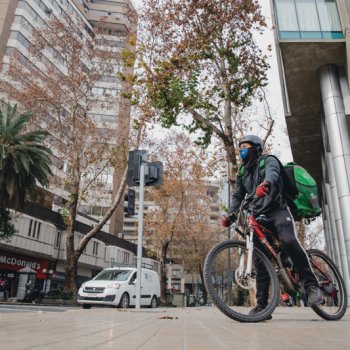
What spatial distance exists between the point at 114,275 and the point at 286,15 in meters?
14.1

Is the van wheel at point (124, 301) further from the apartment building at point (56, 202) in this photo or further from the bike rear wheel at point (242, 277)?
the apartment building at point (56, 202)

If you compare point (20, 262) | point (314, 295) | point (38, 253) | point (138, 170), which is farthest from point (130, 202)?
point (20, 262)

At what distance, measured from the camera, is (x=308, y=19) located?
687 inches

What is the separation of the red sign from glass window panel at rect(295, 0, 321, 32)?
89.7 ft

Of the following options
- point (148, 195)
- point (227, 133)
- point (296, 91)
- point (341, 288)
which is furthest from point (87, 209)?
point (341, 288)

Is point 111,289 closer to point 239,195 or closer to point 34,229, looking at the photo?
point 239,195

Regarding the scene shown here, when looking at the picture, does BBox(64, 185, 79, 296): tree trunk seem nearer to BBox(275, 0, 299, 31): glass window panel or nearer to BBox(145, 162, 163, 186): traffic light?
BBox(275, 0, 299, 31): glass window panel

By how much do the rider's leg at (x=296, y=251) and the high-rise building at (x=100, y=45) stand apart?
13.4m

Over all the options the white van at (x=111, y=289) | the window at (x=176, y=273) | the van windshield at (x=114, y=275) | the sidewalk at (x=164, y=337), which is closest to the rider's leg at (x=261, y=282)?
the sidewalk at (x=164, y=337)

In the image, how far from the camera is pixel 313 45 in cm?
1692

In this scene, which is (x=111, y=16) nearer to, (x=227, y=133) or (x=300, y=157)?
(x=300, y=157)

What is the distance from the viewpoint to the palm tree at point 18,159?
891 inches

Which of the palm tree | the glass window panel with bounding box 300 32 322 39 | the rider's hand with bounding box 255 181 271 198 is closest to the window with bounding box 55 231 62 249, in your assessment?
the palm tree

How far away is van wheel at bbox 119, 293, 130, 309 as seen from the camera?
13.9m
